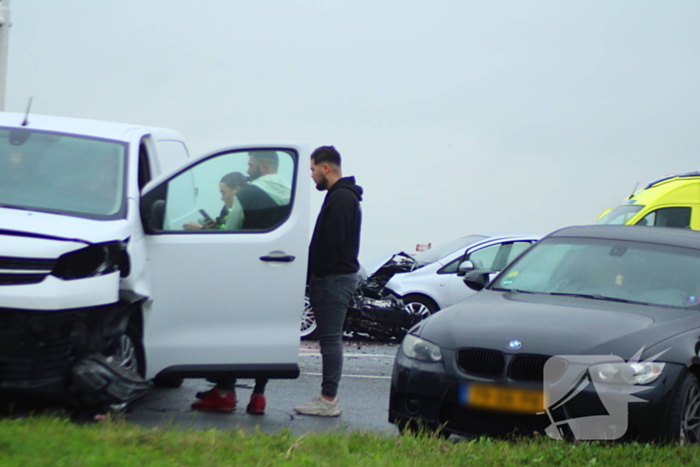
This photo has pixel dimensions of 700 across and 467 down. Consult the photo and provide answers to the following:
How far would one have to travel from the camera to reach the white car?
530 inches

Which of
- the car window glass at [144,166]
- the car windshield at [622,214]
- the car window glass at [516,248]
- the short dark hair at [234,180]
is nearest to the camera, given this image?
the short dark hair at [234,180]

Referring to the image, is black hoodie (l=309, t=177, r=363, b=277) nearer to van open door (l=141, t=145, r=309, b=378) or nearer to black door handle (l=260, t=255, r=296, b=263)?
van open door (l=141, t=145, r=309, b=378)

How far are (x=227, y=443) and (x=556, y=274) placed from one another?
2.94 metres

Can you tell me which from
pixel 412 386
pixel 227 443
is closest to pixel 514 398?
pixel 412 386

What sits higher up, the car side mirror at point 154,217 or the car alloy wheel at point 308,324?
the car side mirror at point 154,217

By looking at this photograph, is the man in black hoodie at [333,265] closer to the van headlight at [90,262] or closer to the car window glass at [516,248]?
the van headlight at [90,262]

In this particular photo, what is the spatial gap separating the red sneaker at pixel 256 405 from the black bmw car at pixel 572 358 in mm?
1294

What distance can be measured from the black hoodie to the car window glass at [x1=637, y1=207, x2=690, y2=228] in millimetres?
9009

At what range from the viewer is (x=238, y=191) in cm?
622

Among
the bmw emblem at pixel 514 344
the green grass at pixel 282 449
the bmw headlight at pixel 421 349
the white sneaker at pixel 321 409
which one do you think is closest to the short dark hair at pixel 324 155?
the bmw headlight at pixel 421 349

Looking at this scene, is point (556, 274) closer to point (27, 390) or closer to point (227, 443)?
point (227, 443)

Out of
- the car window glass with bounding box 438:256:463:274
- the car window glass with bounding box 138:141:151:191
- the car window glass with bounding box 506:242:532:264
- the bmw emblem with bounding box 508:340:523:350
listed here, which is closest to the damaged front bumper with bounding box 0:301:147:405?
the car window glass with bounding box 138:141:151:191

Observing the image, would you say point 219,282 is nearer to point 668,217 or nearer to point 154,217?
point 154,217

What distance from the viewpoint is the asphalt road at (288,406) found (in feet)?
20.5
